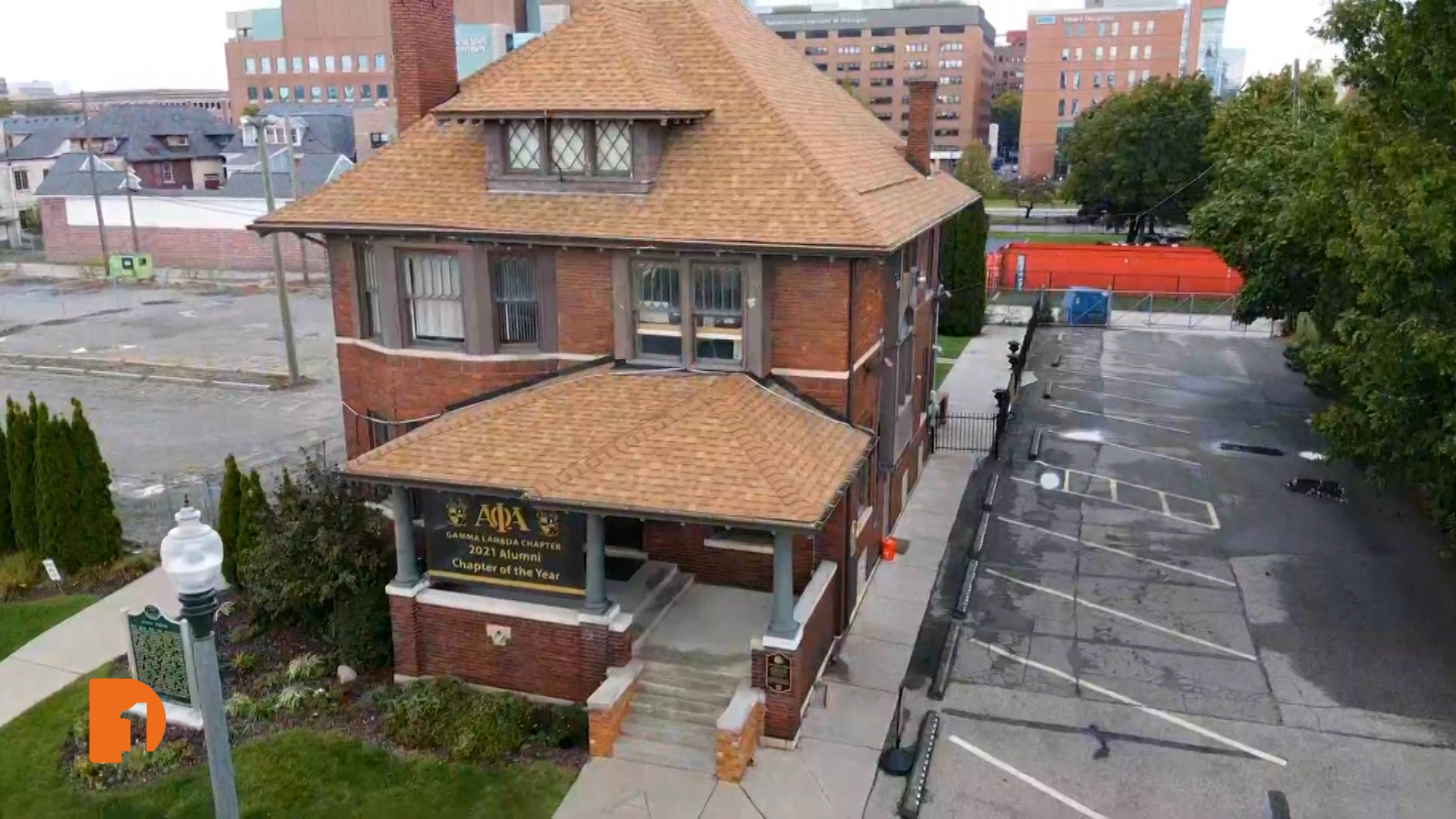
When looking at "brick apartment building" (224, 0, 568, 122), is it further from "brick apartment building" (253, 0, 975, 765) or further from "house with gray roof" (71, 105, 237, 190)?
"brick apartment building" (253, 0, 975, 765)

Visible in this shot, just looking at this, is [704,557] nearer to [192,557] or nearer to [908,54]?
[192,557]

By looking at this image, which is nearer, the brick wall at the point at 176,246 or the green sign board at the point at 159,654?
the green sign board at the point at 159,654

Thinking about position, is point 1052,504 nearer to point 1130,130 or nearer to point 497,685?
point 497,685

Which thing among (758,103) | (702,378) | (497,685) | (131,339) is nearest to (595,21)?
(758,103)

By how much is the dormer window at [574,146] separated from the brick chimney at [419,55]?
3.22m

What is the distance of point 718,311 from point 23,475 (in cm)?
1331

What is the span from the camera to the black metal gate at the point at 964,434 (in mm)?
27203

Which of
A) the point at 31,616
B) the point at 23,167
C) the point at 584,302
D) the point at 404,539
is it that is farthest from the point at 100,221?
the point at 404,539

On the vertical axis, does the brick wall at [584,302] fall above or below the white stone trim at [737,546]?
above

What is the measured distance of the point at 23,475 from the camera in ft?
63.2

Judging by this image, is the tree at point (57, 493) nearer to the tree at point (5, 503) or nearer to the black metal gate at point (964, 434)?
the tree at point (5, 503)

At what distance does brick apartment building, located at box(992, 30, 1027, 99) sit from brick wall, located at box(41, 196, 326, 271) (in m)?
145

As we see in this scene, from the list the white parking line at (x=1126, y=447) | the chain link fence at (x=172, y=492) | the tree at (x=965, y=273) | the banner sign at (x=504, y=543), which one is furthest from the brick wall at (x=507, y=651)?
the tree at (x=965, y=273)

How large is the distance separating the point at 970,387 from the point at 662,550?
1951 cm
